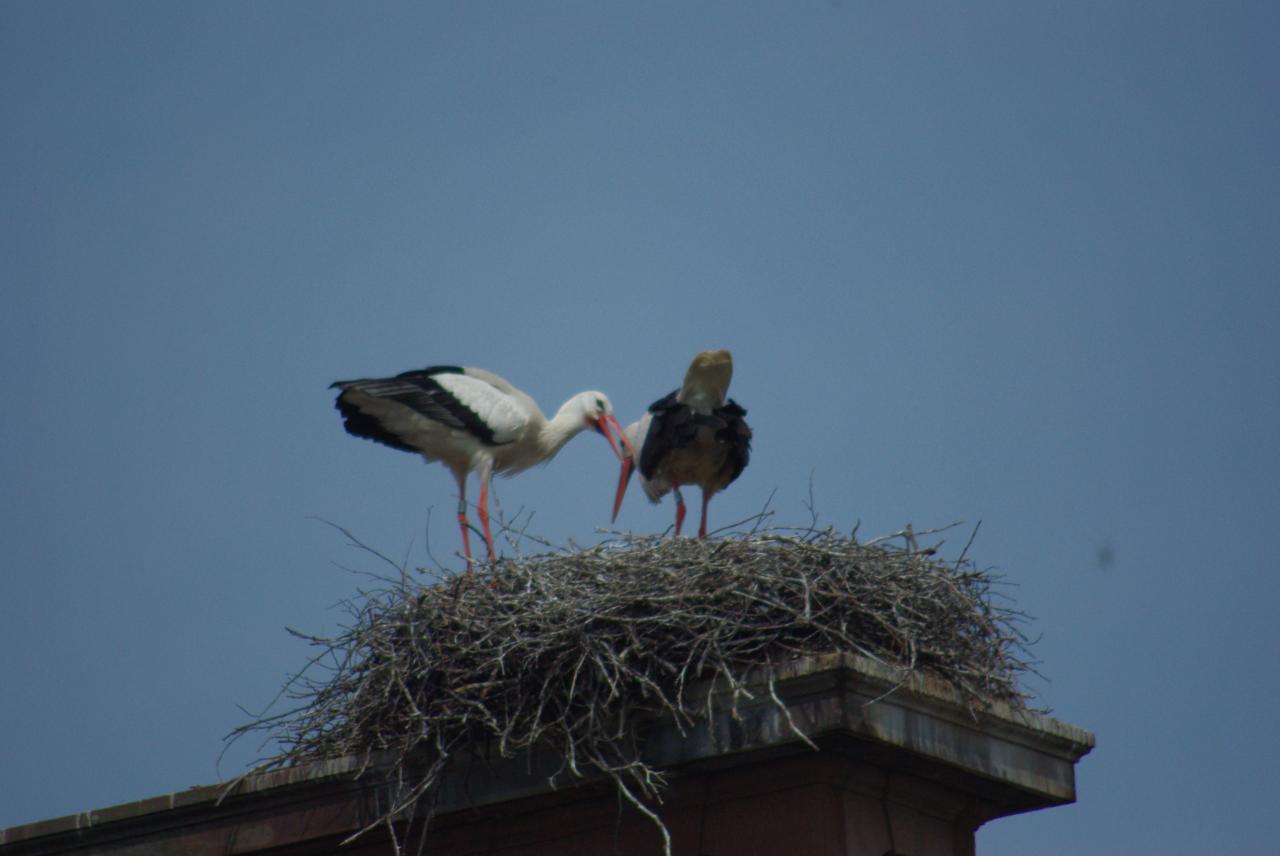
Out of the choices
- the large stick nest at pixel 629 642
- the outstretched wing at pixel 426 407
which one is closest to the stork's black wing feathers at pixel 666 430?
the outstretched wing at pixel 426 407

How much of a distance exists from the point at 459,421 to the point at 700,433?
1.61 meters

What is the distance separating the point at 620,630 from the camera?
665 cm

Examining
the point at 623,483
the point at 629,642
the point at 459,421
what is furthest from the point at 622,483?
the point at 629,642

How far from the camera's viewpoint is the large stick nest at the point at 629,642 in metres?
6.51

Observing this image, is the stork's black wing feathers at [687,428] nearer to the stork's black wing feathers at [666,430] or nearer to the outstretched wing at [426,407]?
the stork's black wing feathers at [666,430]

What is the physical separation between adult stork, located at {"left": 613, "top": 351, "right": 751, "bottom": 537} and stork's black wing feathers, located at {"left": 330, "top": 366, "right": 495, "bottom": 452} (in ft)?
3.47

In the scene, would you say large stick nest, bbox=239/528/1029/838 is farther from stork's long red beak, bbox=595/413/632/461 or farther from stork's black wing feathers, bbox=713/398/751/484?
stork's long red beak, bbox=595/413/632/461

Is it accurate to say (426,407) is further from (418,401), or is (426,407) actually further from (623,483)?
(623,483)

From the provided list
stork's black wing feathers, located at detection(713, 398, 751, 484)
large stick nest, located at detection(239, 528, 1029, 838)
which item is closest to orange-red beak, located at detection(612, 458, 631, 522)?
stork's black wing feathers, located at detection(713, 398, 751, 484)

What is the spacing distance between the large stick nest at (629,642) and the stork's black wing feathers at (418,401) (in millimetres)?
3048

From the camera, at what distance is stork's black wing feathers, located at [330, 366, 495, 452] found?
1031 centimetres

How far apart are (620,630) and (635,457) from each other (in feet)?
14.9

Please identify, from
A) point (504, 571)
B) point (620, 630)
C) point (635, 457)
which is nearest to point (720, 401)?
point (635, 457)

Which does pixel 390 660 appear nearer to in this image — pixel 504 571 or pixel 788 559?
pixel 504 571
